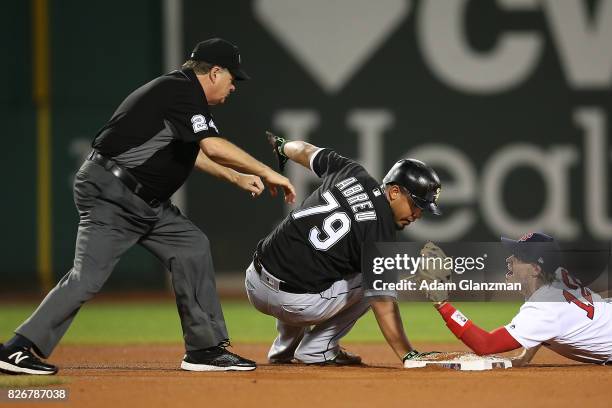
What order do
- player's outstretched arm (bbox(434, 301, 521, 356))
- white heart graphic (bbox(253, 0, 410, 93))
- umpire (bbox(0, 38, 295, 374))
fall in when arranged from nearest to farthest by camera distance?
umpire (bbox(0, 38, 295, 374))
player's outstretched arm (bbox(434, 301, 521, 356))
white heart graphic (bbox(253, 0, 410, 93))

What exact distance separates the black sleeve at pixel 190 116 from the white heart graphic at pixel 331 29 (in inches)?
290

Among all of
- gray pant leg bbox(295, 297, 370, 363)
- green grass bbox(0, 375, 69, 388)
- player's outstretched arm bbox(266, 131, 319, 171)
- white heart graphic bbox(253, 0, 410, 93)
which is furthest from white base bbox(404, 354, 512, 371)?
white heart graphic bbox(253, 0, 410, 93)

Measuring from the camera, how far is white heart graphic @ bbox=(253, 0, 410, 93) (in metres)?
12.8

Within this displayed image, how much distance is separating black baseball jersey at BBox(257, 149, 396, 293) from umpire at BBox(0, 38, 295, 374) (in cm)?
32

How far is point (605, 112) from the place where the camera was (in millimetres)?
12594

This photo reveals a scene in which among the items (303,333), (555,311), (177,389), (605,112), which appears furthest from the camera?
(605,112)

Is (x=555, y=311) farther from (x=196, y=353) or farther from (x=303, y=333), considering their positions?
(x=196, y=353)

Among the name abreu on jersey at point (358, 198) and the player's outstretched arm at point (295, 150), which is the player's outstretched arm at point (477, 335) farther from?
the player's outstretched arm at point (295, 150)

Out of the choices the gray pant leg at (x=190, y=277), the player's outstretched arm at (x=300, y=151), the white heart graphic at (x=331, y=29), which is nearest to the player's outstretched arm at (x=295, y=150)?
the player's outstretched arm at (x=300, y=151)

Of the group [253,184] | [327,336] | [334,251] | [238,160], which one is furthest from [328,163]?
[327,336]

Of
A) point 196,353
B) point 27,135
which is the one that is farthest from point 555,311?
point 27,135

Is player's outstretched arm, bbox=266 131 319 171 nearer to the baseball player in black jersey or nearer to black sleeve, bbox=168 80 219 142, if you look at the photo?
the baseball player in black jersey

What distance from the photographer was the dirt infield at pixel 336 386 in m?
4.61

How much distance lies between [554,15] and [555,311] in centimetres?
788
